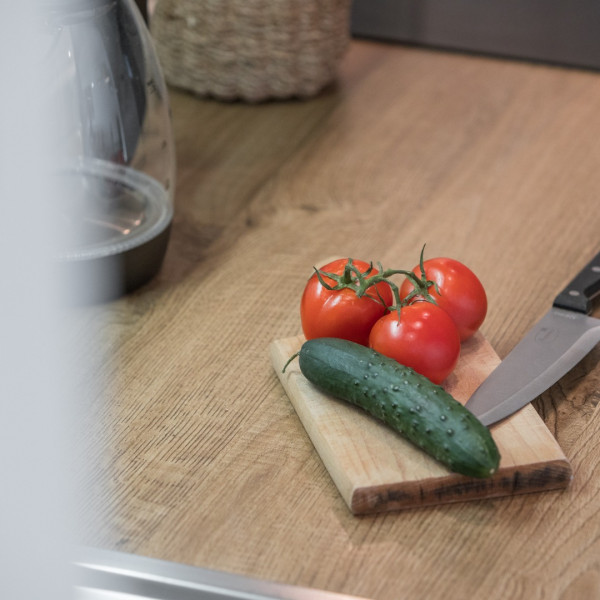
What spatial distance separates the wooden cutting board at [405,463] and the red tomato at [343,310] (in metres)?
0.06

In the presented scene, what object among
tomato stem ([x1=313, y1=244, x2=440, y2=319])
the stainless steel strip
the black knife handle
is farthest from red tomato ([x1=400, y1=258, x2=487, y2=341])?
the stainless steel strip

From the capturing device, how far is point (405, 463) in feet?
2.35

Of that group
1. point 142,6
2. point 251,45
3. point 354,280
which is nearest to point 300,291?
point 354,280

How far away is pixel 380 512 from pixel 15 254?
18.6 inches

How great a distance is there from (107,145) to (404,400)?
0.48 metres

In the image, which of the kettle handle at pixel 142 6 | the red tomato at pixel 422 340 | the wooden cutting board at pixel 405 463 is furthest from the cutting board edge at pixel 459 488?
the kettle handle at pixel 142 6

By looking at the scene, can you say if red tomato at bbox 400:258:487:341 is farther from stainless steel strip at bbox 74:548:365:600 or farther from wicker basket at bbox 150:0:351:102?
wicker basket at bbox 150:0:351:102

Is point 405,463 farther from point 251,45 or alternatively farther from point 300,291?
point 251,45

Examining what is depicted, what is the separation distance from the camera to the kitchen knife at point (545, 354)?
0.77 m

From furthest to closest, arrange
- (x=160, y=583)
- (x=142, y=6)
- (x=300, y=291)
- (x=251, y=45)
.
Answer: (x=251, y=45), (x=142, y=6), (x=300, y=291), (x=160, y=583)

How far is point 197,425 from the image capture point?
0.82 m

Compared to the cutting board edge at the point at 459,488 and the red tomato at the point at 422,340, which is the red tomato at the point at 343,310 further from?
the cutting board edge at the point at 459,488

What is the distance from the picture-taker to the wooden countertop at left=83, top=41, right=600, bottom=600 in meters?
0.69

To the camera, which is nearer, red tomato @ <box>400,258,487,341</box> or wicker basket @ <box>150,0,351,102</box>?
red tomato @ <box>400,258,487,341</box>
